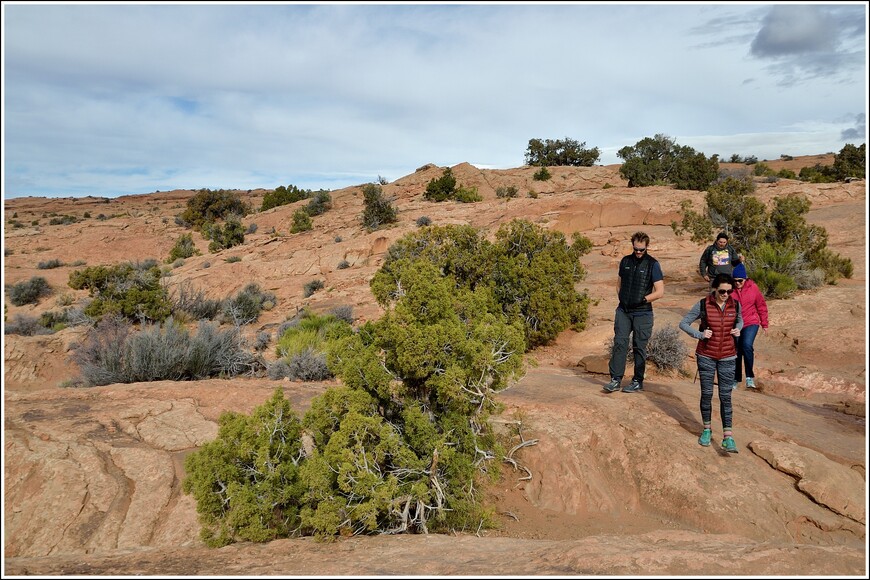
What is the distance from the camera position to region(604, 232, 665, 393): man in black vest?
594cm

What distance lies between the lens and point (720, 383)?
4918mm

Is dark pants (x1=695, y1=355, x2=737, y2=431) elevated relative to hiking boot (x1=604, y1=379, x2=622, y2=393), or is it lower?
elevated

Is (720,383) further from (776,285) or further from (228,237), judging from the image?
(228,237)

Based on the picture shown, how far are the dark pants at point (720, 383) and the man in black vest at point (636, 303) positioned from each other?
1024mm

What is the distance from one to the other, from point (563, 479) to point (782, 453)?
2037mm

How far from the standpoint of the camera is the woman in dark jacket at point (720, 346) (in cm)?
485

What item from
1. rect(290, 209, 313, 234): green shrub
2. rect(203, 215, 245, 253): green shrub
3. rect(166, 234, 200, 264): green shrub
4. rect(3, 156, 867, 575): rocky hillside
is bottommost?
rect(3, 156, 867, 575): rocky hillside

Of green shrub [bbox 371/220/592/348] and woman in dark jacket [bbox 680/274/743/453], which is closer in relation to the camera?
woman in dark jacket [bbox 680/274/743/453]

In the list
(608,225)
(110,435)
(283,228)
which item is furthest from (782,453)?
(283,228)

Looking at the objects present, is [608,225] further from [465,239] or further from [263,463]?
[263,463]

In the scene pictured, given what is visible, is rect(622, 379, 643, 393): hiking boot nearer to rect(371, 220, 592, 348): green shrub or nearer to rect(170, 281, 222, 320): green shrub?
rect(371, 220, 592, 348): green shrub

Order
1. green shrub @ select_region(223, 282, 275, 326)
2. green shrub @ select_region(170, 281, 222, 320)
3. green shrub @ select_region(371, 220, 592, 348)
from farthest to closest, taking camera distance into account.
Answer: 1. green shrub @ select_region(170, 281, 222, 320)
2. green shrub @ select_region(223, 282, 275, 326)
3. green shrub @ select_region(371, 220, 592, 348)

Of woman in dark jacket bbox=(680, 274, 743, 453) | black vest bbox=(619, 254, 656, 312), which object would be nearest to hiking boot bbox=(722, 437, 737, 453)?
woman in dark jacket bbox=(680, 274, 743, 453)

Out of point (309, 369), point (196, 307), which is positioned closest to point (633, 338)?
point (309, 369)
